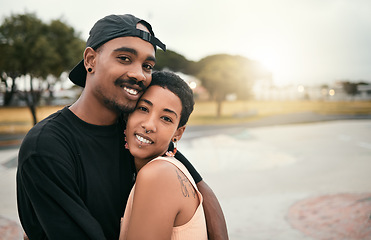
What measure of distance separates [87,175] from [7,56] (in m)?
17.3

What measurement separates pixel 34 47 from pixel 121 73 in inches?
660

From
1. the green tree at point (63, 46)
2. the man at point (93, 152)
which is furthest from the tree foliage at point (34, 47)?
the man at point (93, 152)

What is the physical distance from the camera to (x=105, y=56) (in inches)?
82.7

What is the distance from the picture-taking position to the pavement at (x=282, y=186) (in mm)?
5898

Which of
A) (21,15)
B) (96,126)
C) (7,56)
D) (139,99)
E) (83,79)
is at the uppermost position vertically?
(21,15)

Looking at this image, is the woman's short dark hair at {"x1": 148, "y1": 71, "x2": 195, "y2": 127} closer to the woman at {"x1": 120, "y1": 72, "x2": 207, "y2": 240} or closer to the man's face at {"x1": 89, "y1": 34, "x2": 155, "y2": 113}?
the woman at {"x1": 120, "y1": 72, "x2": 207, "y2": 240}

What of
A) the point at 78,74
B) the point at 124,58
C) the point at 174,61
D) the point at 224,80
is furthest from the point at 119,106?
the point at 174,61

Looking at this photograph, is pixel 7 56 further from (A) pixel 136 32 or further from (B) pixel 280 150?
(A) pixel 136 32

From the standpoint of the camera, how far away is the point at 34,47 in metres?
16.5

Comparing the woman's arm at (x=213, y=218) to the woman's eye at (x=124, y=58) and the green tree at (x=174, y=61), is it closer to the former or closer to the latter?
the woman's eye at (x=124, y=58)

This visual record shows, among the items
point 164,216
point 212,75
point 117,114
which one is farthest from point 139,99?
point 212,75

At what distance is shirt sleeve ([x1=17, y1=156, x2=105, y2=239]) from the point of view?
1.58 meters

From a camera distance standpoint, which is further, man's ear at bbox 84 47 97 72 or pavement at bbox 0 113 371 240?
pavement at bbox 0 113 371 240

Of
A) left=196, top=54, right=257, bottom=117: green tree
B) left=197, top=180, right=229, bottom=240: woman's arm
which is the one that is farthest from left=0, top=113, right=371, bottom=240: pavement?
left=196, top=54, right=257, bottom=117: green tree
